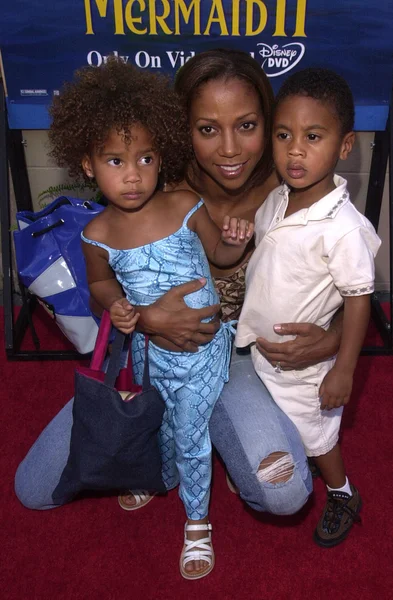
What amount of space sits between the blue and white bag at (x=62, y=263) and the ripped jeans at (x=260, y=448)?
0.79 m

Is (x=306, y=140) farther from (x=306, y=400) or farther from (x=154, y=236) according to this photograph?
(x=306, y=400)

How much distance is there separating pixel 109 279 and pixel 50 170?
157 centimetres

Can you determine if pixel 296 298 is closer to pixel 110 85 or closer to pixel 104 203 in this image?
pixel 110 85

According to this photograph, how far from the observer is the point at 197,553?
1.99 m

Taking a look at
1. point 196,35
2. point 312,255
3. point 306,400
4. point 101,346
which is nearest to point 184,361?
point 101,346

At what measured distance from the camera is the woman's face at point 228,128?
1.83 metres

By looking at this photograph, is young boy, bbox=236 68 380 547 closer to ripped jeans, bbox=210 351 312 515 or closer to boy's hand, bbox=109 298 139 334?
ripped jeans, bbox=210 351 312 515

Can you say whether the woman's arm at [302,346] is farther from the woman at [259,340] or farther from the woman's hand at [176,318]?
the woman's hand at [176,318]

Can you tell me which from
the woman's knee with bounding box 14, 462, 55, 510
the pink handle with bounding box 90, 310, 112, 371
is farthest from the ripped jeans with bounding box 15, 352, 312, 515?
the woman's knee with bounding box 14, 462, 55, 510

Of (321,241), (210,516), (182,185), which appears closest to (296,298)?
(321,241)

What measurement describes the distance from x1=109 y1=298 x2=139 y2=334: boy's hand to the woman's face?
523mm

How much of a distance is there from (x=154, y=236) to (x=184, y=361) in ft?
1.24

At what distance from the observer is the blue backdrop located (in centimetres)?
256

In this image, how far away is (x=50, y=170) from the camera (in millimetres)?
3316
